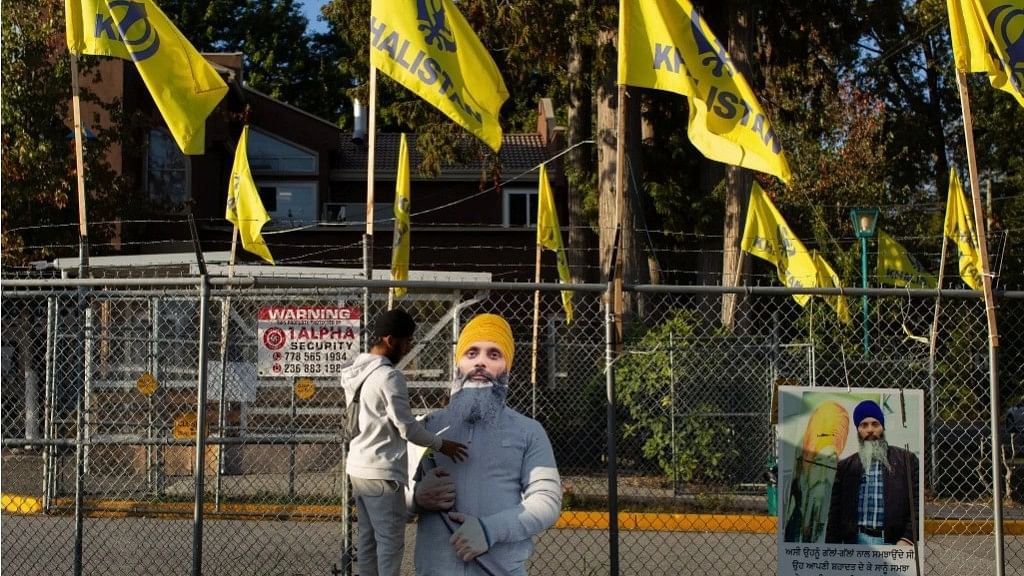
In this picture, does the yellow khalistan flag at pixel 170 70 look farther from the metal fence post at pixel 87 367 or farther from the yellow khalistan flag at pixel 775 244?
the yellow khalistan flag at pixel 775 244

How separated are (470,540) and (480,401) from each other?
1.89 ft

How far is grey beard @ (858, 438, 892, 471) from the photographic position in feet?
21.6

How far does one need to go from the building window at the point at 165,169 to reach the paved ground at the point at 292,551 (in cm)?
1738

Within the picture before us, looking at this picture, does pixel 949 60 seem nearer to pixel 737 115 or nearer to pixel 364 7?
pixel 364 7

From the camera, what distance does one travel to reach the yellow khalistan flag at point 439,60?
7.89 meters

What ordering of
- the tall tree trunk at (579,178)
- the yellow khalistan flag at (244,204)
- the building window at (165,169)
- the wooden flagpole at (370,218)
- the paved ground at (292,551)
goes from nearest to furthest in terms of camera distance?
the wooden flagpole at (370,218), the paved ground at (292,551), the yellow khalistan flag at (244,204), the tall tree trunk at (579,178), the building window at (165,169)

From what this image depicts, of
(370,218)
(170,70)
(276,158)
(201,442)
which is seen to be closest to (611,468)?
(201,442)

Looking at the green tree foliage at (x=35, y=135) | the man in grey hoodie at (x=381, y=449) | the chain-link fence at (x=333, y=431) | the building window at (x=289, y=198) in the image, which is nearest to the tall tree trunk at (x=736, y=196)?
the chain-link fence at (x=333, y=431)

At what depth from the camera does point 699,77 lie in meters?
7.14

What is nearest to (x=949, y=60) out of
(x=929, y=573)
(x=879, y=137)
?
(x=879, y=137)

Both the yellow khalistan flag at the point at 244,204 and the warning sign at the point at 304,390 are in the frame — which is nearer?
the warning sign at the point at 304,390

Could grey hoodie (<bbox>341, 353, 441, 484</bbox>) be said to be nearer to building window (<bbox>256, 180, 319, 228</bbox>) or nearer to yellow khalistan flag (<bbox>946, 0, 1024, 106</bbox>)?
yellow khalistan flag (<bbox>946, 0, 1024, 106</bbox>)

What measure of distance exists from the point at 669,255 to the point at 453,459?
63.6 ft

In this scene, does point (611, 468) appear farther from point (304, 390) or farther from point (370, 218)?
point (304, 390)
